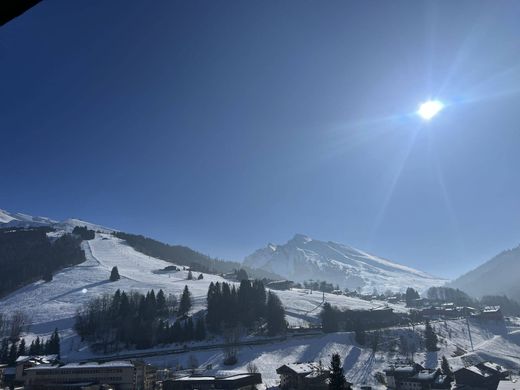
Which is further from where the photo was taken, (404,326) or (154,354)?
(404,326)

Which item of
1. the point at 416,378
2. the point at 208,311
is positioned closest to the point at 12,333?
the point at 208,311

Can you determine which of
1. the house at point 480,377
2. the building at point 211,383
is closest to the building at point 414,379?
the house at point 480,377

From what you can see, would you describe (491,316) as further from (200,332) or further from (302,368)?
(200,332)

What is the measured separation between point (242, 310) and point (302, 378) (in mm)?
50429

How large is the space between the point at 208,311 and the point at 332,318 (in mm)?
35620

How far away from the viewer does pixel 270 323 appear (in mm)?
112438

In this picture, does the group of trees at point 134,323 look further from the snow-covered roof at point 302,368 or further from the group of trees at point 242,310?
the snow-covered roof at point 302,368

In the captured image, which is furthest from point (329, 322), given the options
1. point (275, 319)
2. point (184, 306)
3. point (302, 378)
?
point (302, 378)

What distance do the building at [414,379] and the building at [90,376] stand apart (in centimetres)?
4474

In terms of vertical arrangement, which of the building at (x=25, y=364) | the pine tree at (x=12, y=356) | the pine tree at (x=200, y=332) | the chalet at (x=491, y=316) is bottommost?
the building at (x=25, y=364)

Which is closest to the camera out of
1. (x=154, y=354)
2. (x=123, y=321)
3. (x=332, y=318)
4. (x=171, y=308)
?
(x=154, y=354)

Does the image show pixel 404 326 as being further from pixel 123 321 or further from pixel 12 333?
pixel 12 333

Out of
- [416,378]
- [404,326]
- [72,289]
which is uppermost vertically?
[72,289]

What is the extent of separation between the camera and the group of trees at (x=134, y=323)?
10206cm
